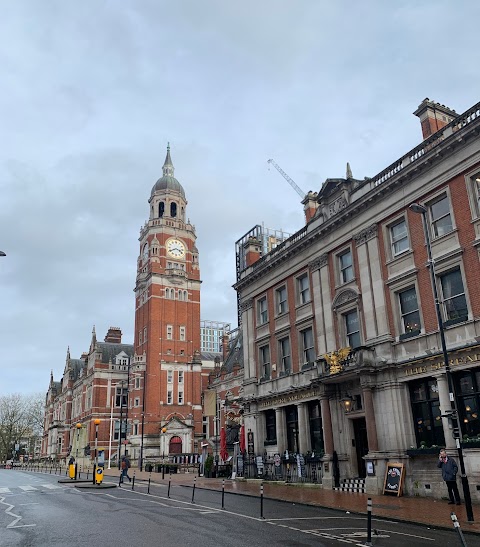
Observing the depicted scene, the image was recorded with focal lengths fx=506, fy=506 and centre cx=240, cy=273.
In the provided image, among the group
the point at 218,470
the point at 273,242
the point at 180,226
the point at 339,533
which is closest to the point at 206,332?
the point at 273,242

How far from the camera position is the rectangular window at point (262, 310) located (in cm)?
3564

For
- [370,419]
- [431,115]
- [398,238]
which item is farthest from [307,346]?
[431,115]

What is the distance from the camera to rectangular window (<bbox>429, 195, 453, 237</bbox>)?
897 inches

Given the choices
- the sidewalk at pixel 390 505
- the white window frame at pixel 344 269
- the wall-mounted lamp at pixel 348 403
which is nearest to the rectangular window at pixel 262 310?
the white window frame at pixel 344 269

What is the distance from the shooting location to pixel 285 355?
32.8 m

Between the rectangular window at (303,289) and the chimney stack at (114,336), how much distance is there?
73.5 meters

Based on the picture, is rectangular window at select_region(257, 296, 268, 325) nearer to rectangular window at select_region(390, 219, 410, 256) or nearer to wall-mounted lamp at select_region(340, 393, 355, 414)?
wall-mounted lamp at select_region(340, 393, 355, 414)

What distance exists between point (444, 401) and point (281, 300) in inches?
576

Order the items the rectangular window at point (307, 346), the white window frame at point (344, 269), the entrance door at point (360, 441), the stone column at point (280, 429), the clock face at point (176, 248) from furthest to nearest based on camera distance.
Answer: the clock face at point (176, 248)
the stone column at point (280, 429)
the rectangular window at point (307, 346)
the white window frame at point (344, 269)
the entrance door at point (360, 441)

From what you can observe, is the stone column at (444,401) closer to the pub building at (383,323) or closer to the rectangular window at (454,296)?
the pub building at (383,323)

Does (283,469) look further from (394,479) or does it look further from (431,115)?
(431,115)

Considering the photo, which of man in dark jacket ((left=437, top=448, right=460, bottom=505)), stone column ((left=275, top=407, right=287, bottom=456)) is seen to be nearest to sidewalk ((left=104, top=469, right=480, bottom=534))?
man in dark jacket ((left=437, top=448, right=460, bottom=505))

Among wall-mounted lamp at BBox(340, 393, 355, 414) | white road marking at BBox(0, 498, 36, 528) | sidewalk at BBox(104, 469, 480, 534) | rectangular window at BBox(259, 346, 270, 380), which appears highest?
rectangular window at BBox(259, 346, 270, 380)

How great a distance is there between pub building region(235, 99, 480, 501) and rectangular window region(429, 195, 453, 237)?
0.18ft
